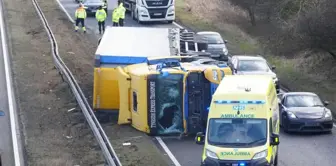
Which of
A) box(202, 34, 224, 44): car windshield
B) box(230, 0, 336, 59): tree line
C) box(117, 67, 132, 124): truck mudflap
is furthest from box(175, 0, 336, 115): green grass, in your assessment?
box(117, 67, 132, 124): truck mudflap

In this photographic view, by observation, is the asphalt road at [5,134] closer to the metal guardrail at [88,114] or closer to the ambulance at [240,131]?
the metal guardrail at [88,114]

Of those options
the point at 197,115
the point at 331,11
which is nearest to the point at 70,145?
the point at 197,115

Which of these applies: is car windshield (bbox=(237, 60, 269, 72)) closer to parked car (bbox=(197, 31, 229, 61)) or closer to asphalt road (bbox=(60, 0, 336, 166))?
parked car (bbox=(197, 31, 229, 61))

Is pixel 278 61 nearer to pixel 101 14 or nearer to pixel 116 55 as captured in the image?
pixel 101 14

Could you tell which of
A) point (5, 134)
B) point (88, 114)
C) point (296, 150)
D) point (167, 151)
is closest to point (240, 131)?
point (167, 151)

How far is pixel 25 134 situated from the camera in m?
24.9

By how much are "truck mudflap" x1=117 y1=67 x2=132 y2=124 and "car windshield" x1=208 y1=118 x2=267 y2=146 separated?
6747 mm

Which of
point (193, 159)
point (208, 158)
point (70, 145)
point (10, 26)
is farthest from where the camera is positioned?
point (10, 26)

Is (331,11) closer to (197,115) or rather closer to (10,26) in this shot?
(197,115)

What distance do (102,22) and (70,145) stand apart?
2133cm

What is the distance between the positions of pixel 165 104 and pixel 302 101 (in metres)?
4.60

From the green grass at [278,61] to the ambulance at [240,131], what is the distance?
407 inches

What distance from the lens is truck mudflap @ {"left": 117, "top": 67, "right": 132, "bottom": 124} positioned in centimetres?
2548

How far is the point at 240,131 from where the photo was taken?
62.2 ft
